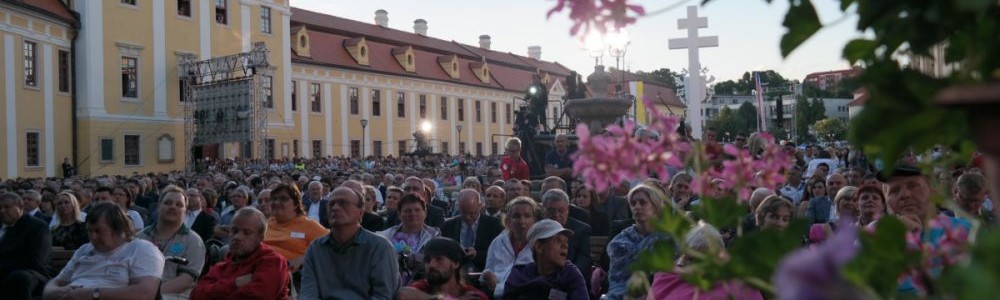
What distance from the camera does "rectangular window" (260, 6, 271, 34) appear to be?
4281 cm

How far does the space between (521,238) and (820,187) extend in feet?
13.2

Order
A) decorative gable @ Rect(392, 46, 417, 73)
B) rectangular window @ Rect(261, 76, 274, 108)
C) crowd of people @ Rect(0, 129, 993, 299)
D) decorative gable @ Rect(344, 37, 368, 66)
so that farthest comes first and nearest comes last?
1. decorative gable @ Rect(392, 46, 417, 73)
2. decorative gable @ Rect(344, 37, 368, 66)
3. rectangular window @ Rect(261, 76, 274, 108)
4. crowd of people @ Rect(0, 129, 993, 299)

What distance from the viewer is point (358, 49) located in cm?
5225

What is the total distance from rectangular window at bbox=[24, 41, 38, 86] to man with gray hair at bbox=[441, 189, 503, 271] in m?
26.9

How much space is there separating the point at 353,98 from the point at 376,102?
76.0 inches

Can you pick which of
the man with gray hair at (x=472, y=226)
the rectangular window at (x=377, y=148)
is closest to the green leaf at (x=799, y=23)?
the man with gray hair at (x=472, y=226)

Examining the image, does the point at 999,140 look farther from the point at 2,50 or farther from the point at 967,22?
the point at 2,50

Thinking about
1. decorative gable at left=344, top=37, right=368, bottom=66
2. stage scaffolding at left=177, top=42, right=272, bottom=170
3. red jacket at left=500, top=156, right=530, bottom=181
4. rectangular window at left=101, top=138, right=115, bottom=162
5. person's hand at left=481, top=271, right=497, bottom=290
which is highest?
decorative gable at left=344, top=37, right=368, bottom=66

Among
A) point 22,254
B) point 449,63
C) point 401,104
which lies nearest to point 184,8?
point 401,104

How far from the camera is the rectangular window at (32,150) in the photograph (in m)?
31.7

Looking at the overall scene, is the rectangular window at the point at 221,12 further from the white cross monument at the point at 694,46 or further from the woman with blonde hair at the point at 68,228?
the woman with blonde hair at the point at 68,228

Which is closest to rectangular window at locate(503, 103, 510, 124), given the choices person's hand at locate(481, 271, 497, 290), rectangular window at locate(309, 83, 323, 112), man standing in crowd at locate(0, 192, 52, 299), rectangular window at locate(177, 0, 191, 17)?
rectangular window at locate(309, 83, 323, 112)

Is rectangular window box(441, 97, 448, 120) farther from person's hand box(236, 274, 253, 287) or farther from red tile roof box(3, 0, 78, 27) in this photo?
person's hand box(236, 274, 253, 287)

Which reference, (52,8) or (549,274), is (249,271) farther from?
(52,8)
